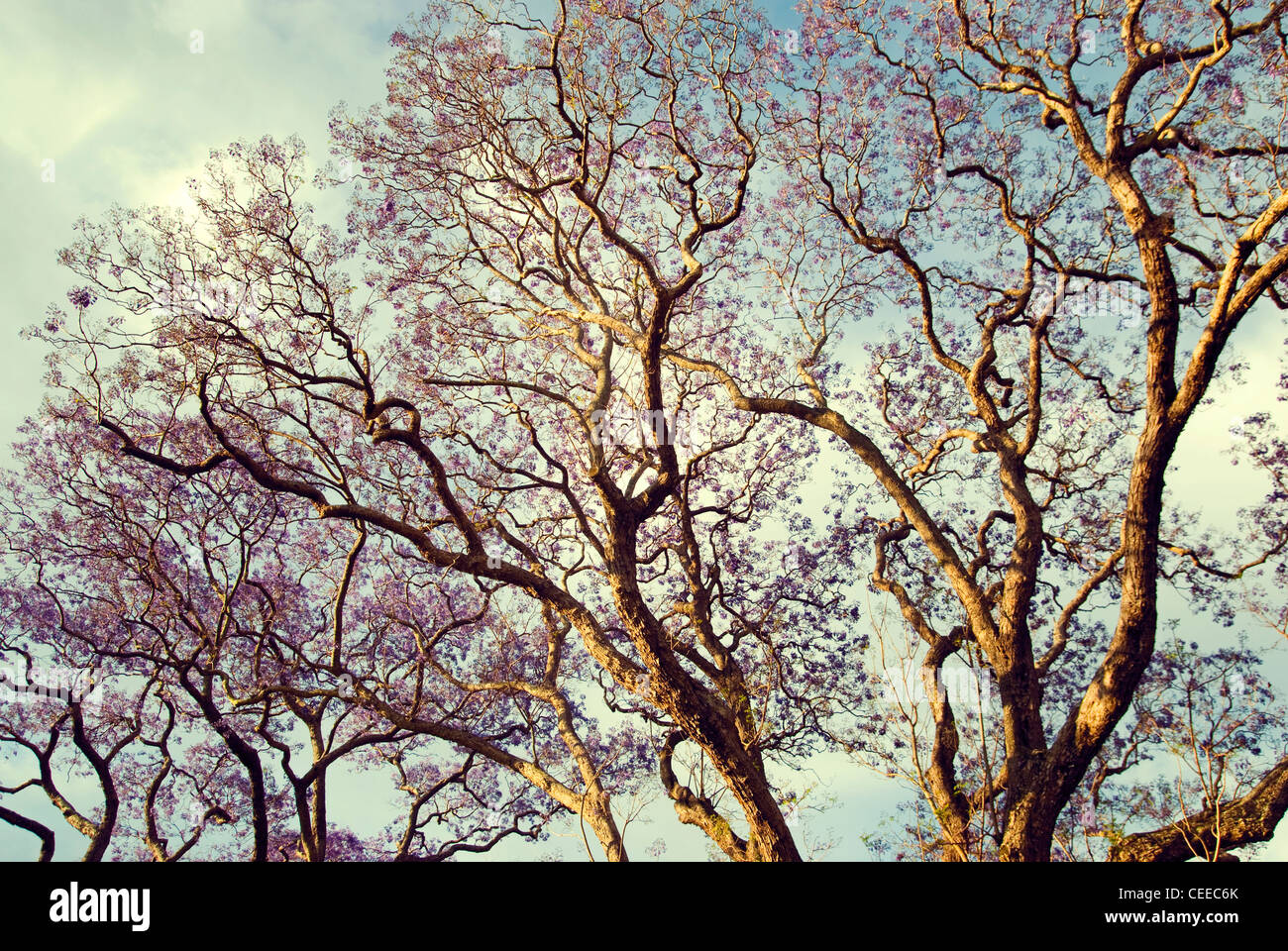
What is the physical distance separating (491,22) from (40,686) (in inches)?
380

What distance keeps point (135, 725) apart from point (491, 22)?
908 centimetres
